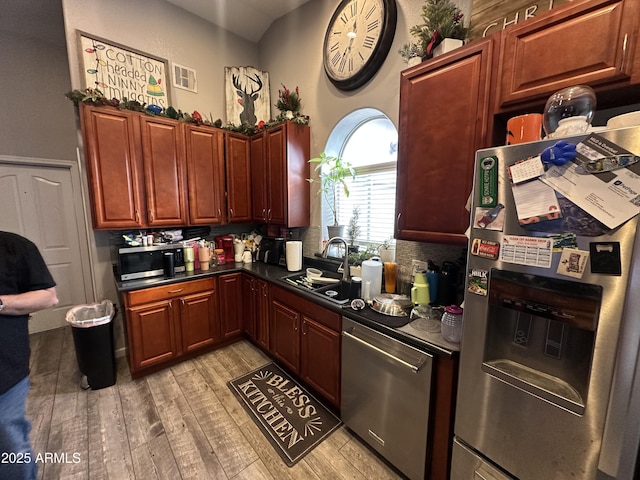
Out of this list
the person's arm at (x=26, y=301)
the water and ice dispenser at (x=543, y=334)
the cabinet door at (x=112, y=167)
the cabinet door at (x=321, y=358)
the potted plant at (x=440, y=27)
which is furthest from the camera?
the cabinet door at (x=112, y=167)

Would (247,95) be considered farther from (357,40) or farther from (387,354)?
(387,354)

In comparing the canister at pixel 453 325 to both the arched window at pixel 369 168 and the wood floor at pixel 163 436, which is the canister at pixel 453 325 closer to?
the wood floor at pixel 163 436

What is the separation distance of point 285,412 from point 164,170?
2371 mm

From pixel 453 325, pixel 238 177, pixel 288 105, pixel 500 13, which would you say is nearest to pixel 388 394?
pixel 453 325

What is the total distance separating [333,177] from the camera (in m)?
2.36

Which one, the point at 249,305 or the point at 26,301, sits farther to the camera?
the point at 249,305

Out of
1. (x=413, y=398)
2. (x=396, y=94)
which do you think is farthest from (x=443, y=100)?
(x=413, y=398)

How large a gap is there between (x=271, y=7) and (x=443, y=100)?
8.23 feet

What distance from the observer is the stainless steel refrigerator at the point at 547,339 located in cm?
76

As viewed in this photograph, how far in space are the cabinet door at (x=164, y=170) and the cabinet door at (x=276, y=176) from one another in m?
0.85

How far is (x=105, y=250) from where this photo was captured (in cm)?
251

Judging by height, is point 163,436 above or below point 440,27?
below

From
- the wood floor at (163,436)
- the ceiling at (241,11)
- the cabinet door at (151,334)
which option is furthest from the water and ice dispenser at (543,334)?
the ceiling at (241,11)

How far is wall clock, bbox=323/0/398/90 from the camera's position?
194 cm
